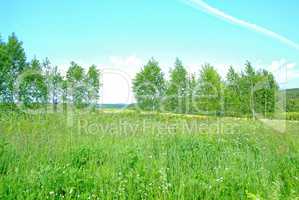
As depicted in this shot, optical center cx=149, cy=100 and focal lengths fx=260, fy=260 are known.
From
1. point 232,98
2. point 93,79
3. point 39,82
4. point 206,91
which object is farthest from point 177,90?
point 39,82

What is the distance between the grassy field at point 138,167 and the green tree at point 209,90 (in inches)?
559

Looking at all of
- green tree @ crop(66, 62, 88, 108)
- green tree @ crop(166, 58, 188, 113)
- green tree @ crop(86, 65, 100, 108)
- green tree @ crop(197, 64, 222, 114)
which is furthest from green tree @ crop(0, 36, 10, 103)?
green tree @ crop(197, 64, 222, 114)

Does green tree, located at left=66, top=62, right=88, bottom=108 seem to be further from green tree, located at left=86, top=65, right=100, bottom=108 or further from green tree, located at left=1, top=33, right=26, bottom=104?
green tree, located at left=1, top=33, right=26, bottom=104

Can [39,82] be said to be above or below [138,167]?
above

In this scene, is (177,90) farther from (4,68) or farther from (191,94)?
(4,68)

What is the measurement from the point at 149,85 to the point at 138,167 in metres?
20.1

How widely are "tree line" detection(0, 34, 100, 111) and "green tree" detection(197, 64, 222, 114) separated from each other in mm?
8553

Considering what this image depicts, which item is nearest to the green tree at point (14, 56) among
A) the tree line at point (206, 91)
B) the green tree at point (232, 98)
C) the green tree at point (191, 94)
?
the tree line at point (206, 91)

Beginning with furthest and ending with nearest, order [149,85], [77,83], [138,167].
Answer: [77,83] < [149,85] < [138,167]

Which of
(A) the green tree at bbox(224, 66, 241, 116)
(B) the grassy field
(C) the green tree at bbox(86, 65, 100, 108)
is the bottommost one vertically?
(B) the grassy field

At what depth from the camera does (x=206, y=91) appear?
72.6 feet

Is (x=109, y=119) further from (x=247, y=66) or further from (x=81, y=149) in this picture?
(x=247, y=66)

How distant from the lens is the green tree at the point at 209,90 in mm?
20266

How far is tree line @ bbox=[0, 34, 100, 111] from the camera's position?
1614 centimetres
